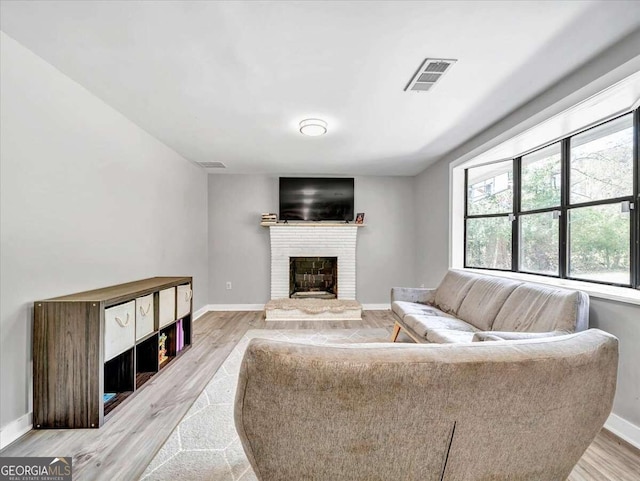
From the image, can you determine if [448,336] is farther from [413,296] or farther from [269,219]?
[269,219]

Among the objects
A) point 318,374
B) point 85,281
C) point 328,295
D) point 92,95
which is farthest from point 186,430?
point 328,295

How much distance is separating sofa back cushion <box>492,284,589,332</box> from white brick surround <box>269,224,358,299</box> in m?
2.94

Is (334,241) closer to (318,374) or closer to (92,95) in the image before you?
(92,95)

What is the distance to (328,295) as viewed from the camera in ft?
17.7

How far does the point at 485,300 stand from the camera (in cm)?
275

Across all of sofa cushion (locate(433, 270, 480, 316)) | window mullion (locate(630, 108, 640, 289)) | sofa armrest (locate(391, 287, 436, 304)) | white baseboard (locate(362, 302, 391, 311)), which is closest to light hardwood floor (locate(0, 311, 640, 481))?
window mullion (locate(630, 108, 640, 289))

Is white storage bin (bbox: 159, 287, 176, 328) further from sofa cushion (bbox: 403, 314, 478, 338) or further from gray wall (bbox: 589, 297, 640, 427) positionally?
gray wall (bbox: 589, 297, 640, 427)

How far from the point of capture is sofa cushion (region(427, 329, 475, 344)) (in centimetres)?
223

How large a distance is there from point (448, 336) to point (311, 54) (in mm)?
2197

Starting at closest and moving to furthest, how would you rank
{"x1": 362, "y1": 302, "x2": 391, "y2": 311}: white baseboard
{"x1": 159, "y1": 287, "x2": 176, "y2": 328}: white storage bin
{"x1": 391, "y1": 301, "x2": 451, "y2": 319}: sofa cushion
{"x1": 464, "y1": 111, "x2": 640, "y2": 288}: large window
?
{"x1": 464, "y1": 111, "x2": 640, "y2": 288}: large window
{"x1": 159, "y1": 287, "x2": 176, "y2": 328}: white storage bin
{"x1": 391, "y1": 301, "x2": 451, "y2": 319}: sofa cushion
{"x1": 362, "y1": 302, "x2": 391, "y2": 311}: white baseboard

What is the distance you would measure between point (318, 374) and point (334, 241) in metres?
4.42

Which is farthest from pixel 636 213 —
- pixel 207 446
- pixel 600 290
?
pixel 207 446

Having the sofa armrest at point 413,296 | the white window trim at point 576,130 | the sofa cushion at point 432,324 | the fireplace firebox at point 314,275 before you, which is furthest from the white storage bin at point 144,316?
the white window trim at point 576,130

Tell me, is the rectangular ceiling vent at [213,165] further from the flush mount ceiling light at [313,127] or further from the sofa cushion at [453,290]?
the sofa cushion at [453,290]
